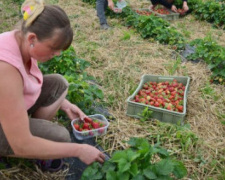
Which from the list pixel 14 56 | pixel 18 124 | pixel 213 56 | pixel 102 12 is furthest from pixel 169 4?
pixel 18 124

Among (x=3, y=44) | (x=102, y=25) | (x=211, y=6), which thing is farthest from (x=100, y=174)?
(x=211, y=6)

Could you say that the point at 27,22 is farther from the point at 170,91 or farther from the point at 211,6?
the point at 211,6

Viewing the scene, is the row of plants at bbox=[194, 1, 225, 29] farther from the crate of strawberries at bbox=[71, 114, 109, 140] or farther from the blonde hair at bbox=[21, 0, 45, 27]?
the blonde hair at bbox=[21, 0, 45, 27]

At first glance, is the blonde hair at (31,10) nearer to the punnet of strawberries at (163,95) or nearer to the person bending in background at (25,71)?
the person bending in background at (25,71)

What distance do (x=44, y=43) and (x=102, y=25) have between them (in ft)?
15.2

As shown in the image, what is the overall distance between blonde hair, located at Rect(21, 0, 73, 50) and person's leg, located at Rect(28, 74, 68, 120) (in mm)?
858

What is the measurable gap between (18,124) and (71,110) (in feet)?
3.66

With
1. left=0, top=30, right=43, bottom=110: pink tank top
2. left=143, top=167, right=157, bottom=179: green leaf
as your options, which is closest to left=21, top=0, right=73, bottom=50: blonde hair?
left=0, top=30, right=43, bottom=110: pink tank top

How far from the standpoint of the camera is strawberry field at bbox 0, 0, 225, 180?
6.90 feet

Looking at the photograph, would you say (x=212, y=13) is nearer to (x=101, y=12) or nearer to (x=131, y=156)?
(x=101, y=12)

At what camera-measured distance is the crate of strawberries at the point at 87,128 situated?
2693 mm

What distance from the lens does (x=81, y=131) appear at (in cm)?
268

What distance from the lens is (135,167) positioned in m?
1.87

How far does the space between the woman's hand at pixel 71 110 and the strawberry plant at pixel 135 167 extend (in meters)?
0.81
